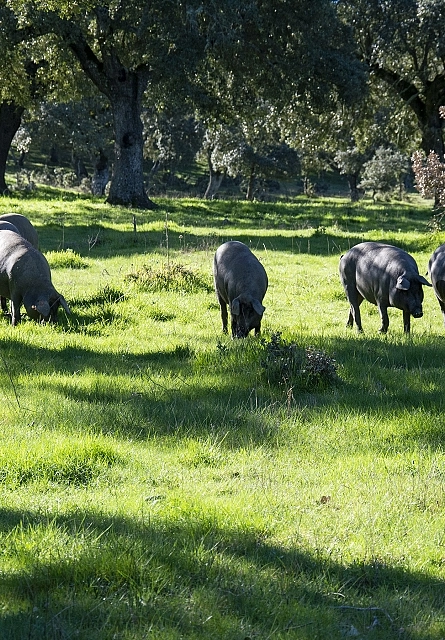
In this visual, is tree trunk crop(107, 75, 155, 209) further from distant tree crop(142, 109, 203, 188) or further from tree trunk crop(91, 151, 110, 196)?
distant tree crop(142, 109, 203, 188)

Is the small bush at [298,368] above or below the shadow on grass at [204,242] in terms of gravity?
below

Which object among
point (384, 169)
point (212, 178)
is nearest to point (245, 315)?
point (384, 169)

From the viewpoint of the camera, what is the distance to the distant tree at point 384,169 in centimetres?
6012

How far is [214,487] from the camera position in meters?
5.40

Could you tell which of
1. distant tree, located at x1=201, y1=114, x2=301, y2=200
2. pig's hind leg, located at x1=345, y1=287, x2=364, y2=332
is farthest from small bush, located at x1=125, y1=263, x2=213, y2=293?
distant tree, located at x1=201, y1=114, x2=301, y2=200

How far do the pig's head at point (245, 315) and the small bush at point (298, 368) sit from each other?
2.86 m

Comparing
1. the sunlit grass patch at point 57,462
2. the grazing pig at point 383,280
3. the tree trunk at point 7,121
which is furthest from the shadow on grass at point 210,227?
the sunlit grass patch at point 57,462

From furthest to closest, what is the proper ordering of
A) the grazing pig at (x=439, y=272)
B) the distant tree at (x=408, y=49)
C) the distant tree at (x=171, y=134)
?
the distant tree at (x=171, y=134) < the distant tree at (x=408, y=49) < the grazing pig at (x=439, y=272)

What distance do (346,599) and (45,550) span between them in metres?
1.71

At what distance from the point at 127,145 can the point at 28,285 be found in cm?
1929

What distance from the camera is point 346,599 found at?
13.3ft

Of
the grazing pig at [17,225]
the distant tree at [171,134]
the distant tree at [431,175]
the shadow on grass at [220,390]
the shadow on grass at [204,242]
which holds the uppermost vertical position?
the distant tree at [171,134]

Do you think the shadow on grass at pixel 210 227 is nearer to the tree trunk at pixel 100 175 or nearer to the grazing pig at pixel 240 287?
the grazing pig at pixel 240 287

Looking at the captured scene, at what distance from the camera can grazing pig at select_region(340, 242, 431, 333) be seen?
38.3 ft
